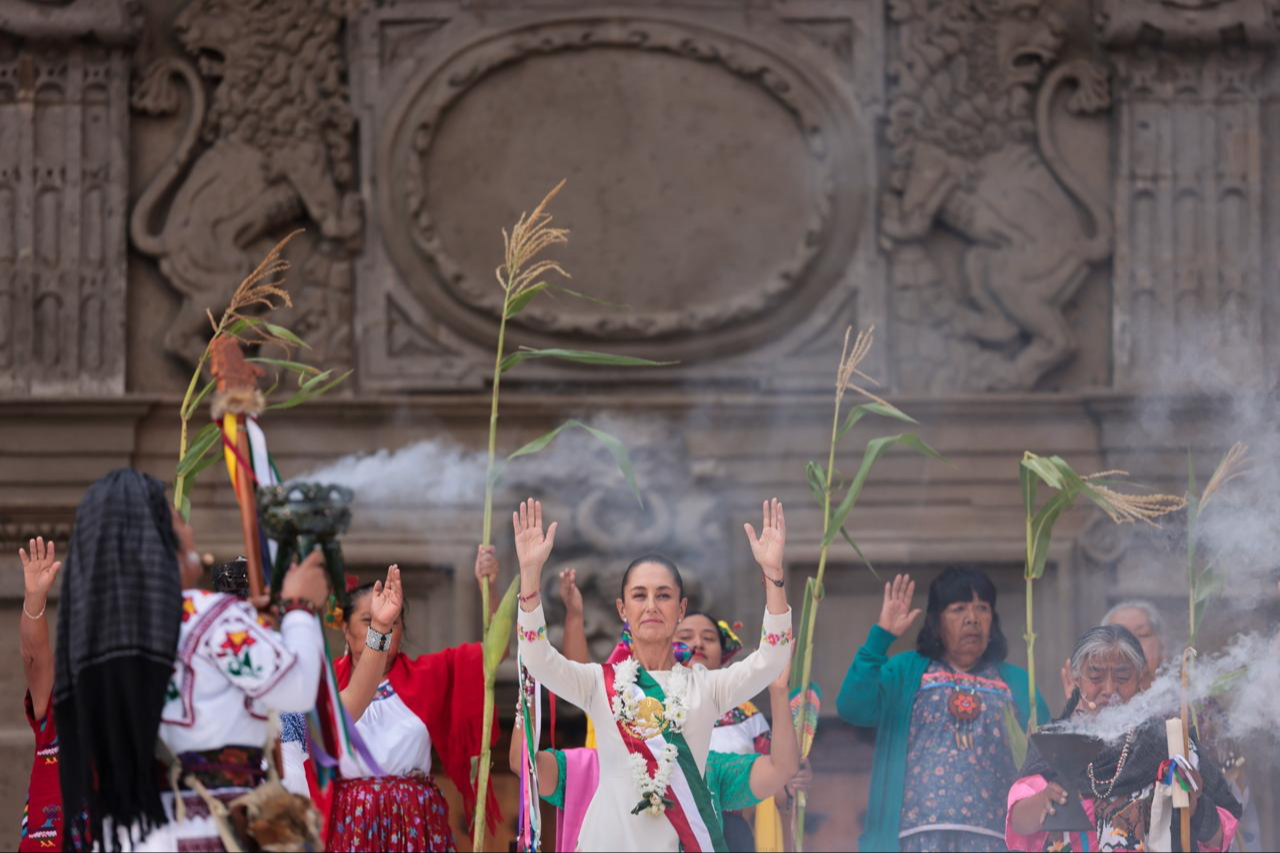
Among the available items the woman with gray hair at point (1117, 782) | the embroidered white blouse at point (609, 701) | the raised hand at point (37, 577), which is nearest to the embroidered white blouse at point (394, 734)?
the embroidered white blouse at point (609, 701)

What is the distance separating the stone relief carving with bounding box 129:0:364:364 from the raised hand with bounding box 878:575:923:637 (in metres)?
3.00

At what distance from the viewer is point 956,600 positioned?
629 centimetres

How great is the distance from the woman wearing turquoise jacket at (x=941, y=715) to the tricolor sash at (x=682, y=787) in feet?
3.86

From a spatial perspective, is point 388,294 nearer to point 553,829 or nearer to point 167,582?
point 553,829

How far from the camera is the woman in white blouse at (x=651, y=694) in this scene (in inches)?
200

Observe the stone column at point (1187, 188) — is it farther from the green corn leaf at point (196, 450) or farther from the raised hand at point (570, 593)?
the green corn leaf at point (196, 450)

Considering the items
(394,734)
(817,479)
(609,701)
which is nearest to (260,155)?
(817,479)

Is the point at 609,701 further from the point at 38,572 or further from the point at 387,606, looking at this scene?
the point at 38,572

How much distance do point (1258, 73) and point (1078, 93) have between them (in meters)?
0.72

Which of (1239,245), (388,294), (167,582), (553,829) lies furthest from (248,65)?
(167,582)

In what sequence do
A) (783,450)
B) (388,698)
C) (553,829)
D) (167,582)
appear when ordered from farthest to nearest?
(783,450)
(553,829)
(388,698)
(167,582)

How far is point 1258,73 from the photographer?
27.6 feet

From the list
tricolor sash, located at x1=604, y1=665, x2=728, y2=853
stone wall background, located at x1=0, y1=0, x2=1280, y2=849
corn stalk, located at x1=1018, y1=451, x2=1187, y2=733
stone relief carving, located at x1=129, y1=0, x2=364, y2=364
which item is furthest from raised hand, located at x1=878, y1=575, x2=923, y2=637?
stone relief carving, located at x1=129, y1=0, x2=364, y2=364

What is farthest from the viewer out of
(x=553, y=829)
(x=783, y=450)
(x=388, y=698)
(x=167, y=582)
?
(x=783, y=450)
